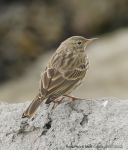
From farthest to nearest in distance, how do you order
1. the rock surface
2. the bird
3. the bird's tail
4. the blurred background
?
the blurred background, the bird, the bird's tail, the rock surface

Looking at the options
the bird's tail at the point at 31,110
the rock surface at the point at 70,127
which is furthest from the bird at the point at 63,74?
the rock surface at the point at 70,127

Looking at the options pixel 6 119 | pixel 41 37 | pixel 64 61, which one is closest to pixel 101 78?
pixel 41 37

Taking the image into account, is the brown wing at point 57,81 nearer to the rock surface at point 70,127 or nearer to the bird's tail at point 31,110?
the bird's tail at point 31,110

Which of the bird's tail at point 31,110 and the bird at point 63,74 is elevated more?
the bird at point 63,74

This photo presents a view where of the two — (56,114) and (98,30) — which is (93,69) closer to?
(98,30)

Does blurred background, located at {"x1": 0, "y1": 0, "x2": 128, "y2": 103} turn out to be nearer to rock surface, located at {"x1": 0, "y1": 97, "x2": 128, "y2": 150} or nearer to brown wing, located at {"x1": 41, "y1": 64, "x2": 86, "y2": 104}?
brown wing, located at {"x1": 41, "y1": 64, "x2": 86, "y2": 104}

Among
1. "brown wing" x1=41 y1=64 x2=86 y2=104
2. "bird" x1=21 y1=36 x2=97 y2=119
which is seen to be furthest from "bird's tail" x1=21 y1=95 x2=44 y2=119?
"brown wing" x1=41 y1=64 x2=86 y2=104
